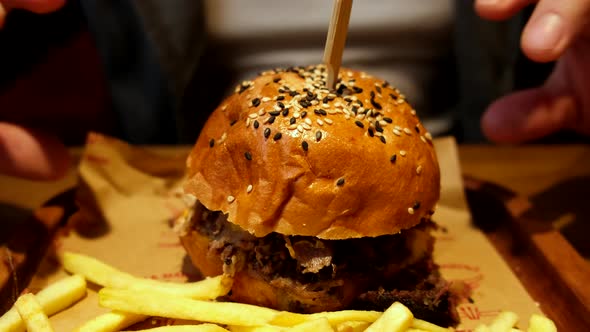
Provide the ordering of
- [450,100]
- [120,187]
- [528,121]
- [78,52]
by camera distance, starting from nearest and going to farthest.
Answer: [528,121]
[120,187]
[450,100]
[78,52]

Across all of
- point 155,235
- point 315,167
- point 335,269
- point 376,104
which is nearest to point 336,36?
point 376,104

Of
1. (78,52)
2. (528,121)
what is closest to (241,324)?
(528,121)

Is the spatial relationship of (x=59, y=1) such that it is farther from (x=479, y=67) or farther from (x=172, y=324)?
(x=479, y=67)

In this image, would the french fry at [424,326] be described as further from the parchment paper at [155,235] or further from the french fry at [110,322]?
the french fry at [110,322]

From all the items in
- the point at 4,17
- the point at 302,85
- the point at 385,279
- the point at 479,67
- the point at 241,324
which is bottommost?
the point at 241,324

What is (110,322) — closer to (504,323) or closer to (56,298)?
(56,298)

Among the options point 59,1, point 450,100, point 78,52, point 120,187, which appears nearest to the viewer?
point 59,1

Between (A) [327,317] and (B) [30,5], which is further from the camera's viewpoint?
(B) [30,5]
